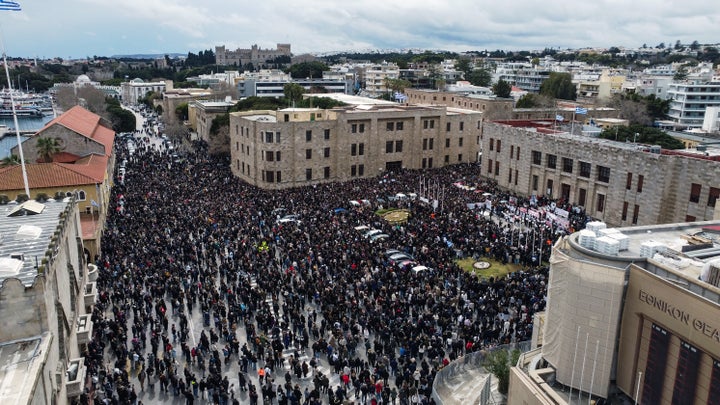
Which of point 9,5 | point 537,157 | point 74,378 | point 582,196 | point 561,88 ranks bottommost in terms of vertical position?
point 74,378

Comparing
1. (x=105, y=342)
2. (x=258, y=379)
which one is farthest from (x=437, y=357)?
(x=105, y=342)

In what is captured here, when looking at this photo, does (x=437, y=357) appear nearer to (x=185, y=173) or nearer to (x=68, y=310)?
(x=68, y=310)

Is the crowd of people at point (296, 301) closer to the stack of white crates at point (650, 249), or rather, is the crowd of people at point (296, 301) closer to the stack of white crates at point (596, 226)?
the stack of white crates at point (596, 226)

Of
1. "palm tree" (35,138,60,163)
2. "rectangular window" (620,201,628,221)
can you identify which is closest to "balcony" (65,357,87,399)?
"palm tree" (35,138,60,163)

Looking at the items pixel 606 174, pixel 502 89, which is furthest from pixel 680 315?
pixel 502 89

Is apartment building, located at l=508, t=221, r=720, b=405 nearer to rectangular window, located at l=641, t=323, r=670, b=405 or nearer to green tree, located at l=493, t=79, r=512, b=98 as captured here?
rectangular window, located at l=641, t=323, r=670, b=405

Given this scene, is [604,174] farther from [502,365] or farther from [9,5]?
[9,5]

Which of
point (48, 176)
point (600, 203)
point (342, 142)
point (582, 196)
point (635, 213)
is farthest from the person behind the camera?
point (342, 142)
